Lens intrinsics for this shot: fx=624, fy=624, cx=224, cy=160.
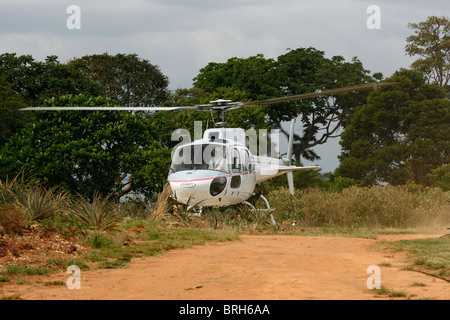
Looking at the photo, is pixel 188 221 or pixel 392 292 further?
pixel 188 221

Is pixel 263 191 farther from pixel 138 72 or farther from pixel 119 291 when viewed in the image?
pixel 138 72

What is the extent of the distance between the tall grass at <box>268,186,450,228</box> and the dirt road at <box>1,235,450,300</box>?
8.87 meters

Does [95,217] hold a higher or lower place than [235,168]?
lower

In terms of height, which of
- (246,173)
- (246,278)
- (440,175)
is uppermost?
(246,173)

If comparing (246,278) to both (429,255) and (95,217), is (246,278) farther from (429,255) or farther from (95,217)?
(95,217)

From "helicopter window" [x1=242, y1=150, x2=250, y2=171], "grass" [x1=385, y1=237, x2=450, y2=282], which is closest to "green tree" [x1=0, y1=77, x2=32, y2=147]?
"helicopter window" [x1=242, y1=150, x2=250, y2=171]

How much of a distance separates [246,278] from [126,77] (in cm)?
4138

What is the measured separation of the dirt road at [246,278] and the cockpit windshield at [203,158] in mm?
6729

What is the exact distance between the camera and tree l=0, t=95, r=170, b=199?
78.4ft

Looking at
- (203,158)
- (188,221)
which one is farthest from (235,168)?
(188,221)

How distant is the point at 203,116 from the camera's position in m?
28.0

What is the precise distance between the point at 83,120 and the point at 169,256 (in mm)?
15131
